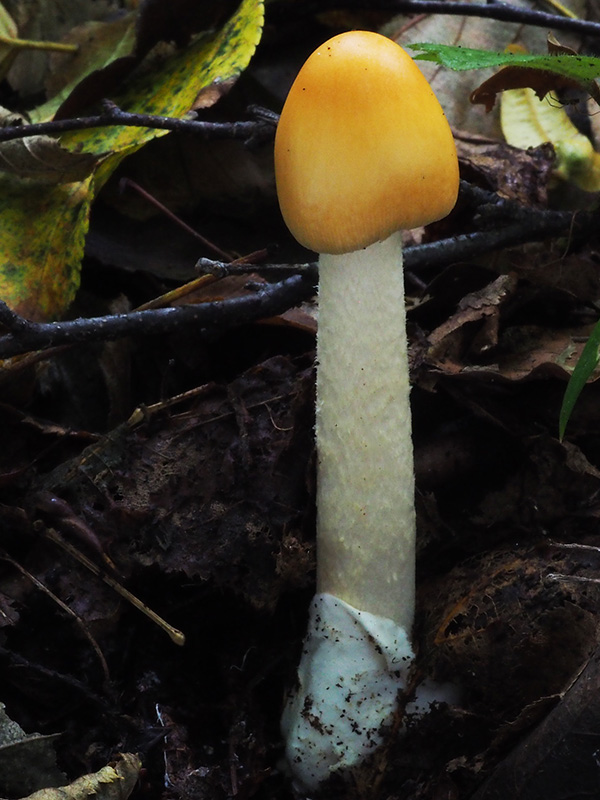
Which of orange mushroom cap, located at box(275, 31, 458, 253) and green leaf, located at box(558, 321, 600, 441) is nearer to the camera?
orange mushroom cap, located at box(275, 31, 458, 253)

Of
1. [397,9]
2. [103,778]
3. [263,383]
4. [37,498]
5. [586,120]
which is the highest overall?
[397,9]

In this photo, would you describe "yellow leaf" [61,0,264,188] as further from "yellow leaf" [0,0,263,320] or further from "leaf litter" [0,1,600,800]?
"leaf litter" [0,1,600,800]

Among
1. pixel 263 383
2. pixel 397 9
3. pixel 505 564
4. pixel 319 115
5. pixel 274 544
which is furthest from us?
pixel 397 9

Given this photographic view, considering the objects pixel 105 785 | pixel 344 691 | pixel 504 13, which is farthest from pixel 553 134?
pixel 105 785

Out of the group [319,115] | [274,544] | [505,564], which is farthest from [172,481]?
[319,115]

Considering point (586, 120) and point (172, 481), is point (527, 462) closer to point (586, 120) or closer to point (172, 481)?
point (172, 481)

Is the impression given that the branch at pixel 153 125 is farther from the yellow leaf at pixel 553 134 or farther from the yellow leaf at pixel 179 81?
the yellow leaf at pixel 553 134

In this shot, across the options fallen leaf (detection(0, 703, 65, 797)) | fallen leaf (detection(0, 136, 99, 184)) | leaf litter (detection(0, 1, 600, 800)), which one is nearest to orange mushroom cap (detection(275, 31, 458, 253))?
leaf litter (detection(0, 1, 600, 800))
